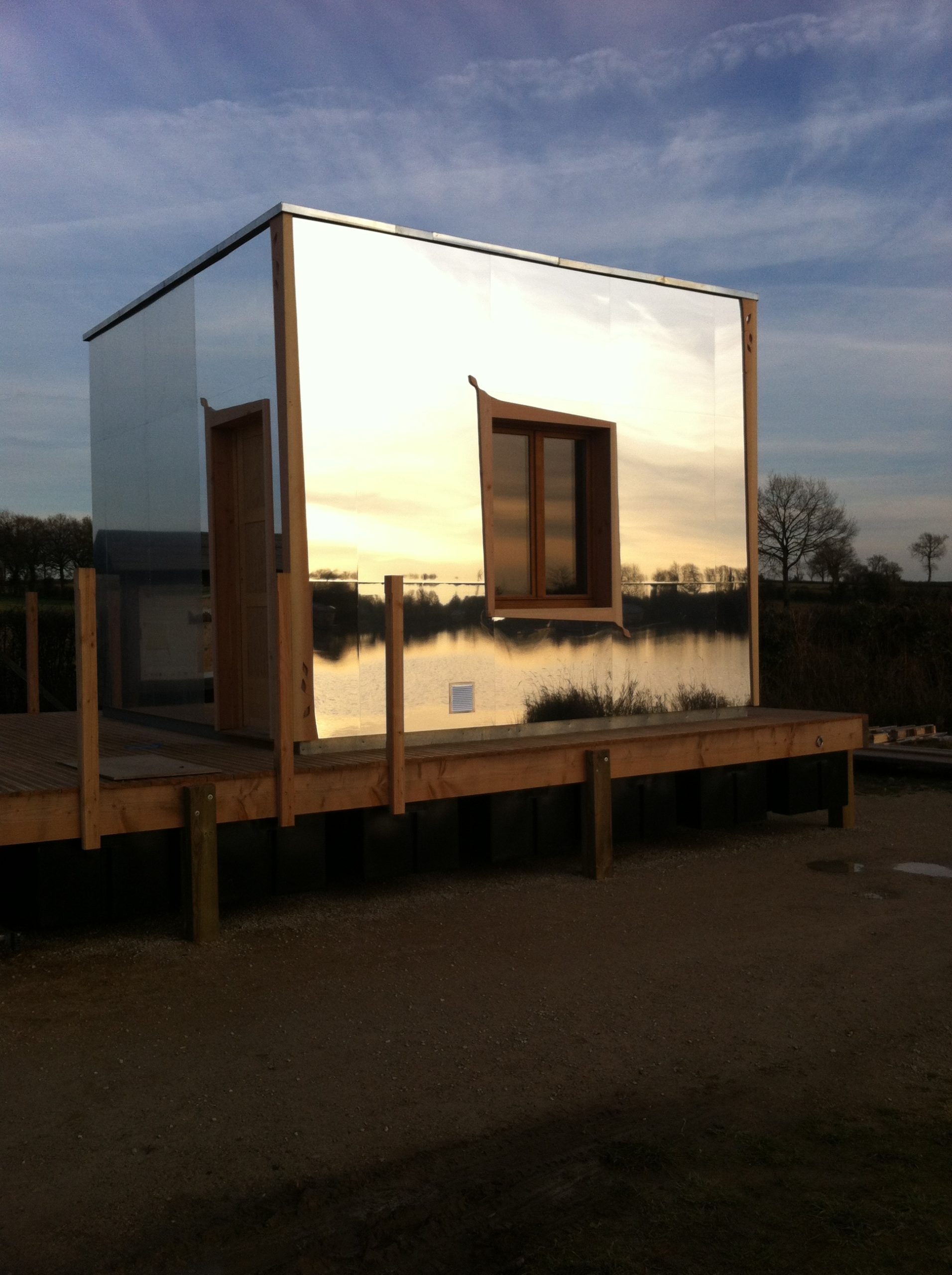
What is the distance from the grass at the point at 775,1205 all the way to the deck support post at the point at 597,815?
286cm

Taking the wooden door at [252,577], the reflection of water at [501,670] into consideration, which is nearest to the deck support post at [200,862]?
the reflection of water at [501,670]

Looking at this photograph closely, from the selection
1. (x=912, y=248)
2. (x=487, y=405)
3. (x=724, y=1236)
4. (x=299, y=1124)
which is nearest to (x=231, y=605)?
(x=487, y=405)

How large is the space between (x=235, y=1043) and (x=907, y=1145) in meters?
2.11

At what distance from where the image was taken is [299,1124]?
3234 millimetres

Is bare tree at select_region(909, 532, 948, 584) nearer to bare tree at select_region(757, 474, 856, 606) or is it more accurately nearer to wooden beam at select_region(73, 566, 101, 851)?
bare tree at select_region(757, 474, 856, 606)

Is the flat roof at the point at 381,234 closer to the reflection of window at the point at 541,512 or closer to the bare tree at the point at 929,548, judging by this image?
the reflection of window at the point at 541,512

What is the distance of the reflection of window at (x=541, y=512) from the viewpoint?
6477 mm

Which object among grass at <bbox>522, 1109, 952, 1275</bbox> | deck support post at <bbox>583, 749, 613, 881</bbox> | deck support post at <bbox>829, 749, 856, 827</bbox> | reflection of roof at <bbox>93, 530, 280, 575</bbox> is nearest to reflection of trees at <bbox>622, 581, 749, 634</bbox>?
deck support post at <bbox>583, 749, 613, 881</bbox>

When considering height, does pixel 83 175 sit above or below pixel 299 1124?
above

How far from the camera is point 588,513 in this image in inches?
269

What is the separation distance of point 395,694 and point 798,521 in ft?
78.7

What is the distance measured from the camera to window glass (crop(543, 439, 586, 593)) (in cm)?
667

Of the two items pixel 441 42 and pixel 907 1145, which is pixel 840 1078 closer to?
pixel 907 1145

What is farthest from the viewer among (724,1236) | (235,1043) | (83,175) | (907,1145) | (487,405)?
(83,175)
